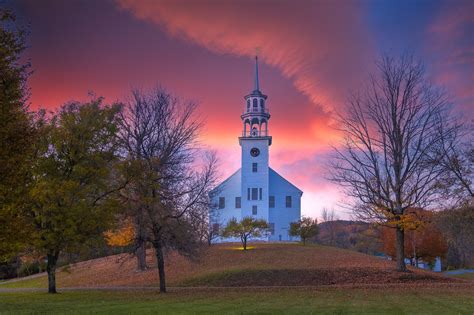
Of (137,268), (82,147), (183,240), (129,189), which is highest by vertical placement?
(82,147)

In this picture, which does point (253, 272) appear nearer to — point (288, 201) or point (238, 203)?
point (238, 203)

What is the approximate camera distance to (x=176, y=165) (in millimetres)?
32750

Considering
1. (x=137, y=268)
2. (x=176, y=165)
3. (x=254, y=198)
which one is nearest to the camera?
(x=176, y=165)

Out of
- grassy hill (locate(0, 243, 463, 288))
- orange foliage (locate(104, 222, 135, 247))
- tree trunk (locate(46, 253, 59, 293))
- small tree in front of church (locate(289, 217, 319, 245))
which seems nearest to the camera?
tree trunk (locate(46, 253, 59, 293))

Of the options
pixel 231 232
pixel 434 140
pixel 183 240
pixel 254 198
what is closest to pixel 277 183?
pixel 254 198

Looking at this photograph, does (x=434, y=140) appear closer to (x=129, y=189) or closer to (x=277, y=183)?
(x=129, y=189)

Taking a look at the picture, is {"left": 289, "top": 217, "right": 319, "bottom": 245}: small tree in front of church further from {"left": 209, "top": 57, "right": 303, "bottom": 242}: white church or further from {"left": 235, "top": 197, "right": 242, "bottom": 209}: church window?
{"left": 235, "top": 197, "right": 242, "bottom": 209}: church window

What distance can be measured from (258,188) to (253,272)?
27963 millimetres

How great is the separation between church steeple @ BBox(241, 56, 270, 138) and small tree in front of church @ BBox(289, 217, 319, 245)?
42.4 ft

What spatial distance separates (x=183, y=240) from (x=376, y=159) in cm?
1345

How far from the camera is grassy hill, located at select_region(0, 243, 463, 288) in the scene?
28.6m

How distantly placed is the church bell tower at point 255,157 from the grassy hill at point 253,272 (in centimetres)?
1346

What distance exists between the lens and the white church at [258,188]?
5825 centimetres

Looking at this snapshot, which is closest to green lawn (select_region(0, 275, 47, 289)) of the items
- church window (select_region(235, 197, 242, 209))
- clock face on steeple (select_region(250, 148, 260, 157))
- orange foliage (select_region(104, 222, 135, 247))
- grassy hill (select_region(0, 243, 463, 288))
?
grassy hill (select_region(0, 243, 463, 288))
